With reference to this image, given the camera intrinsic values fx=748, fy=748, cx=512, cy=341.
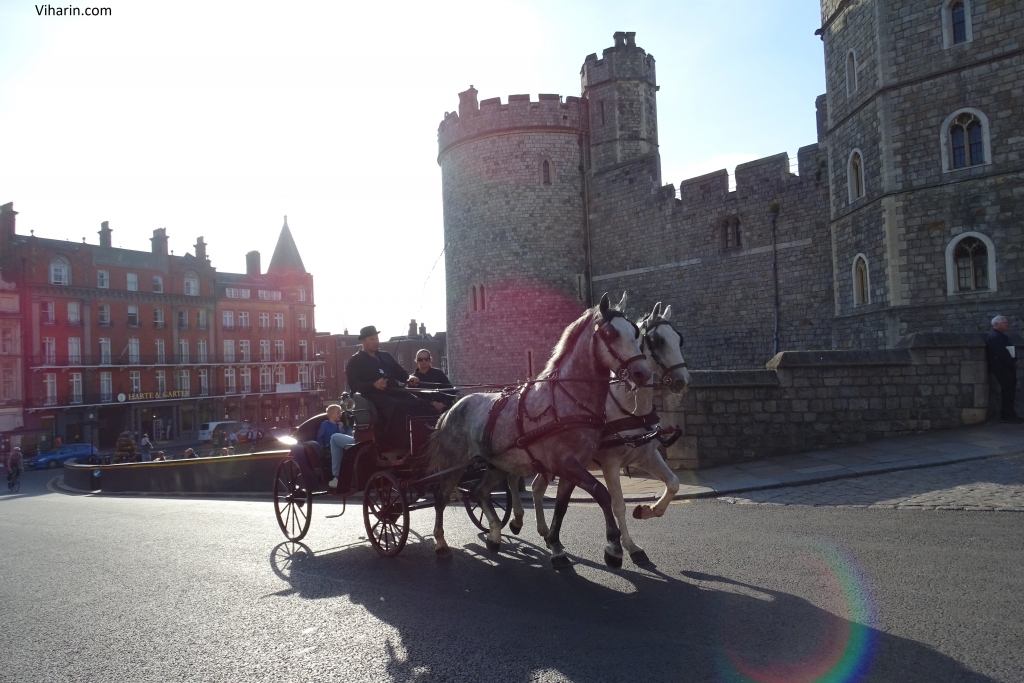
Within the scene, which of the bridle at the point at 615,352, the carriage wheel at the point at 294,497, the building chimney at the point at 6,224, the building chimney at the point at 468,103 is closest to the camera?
the bridle at the point at 615,352

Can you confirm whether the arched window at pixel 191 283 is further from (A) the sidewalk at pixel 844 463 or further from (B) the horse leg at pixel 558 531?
(B) the horse leg at pixel 558 531

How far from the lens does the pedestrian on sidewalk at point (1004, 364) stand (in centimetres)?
1150

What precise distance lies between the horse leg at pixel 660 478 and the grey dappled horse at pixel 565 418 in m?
0.36

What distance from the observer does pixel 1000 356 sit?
1151cm

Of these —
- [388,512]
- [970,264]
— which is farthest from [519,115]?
[388,512]

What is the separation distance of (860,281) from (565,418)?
1326 centimetres

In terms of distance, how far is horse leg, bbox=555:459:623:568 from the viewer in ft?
18.8

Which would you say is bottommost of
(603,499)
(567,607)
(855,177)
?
(567,607)

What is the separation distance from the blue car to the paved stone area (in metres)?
38.9

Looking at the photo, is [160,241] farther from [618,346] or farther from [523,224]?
[618,346]

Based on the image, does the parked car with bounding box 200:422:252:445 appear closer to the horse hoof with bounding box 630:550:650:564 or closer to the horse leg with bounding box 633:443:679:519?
the horse leg with bounding box 633:443:679:519

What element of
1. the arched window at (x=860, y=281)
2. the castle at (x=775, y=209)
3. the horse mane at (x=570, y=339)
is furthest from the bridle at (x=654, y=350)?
the arched window at (x=860, y=281)

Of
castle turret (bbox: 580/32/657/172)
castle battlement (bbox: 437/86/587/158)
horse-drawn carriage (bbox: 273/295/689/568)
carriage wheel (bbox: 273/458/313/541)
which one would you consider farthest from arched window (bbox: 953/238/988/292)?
castle battlement (bbox: 437/86/587/158)

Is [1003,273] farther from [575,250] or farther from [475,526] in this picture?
[575,250]
